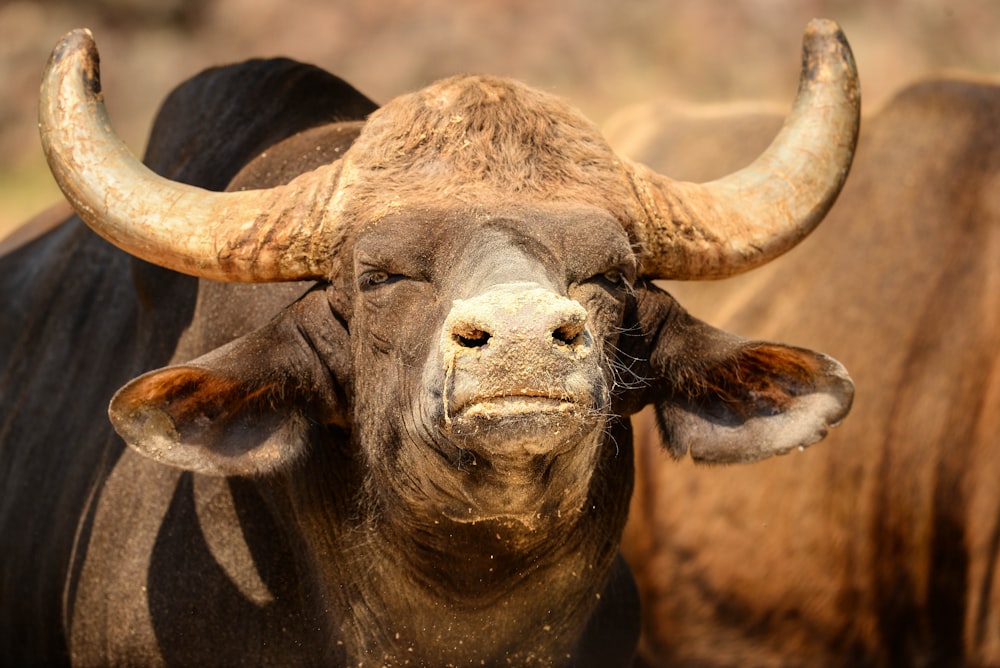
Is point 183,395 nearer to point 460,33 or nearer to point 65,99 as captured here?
point 65,99

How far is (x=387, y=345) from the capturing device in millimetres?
3846

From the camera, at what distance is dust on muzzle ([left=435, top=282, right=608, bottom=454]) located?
3207 millimetres

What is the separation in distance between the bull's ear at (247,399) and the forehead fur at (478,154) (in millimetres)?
401

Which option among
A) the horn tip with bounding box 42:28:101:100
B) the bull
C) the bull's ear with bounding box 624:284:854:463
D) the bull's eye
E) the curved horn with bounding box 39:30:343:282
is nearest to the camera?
the bull

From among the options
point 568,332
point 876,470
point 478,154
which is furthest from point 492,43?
point 568,332

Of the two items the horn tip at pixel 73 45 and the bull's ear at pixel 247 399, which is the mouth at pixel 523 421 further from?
the horn tip at pixel 73 45

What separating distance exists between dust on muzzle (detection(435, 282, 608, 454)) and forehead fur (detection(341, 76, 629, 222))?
612 millimetres

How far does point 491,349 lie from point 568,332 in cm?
19

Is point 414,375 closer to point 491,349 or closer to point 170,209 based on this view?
point 491,349

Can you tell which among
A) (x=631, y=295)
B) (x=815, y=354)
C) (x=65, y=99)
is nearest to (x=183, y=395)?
(x=65, y=99)

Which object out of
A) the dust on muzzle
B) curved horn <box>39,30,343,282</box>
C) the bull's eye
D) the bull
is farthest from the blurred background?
the dust on muzzle

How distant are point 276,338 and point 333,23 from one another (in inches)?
654

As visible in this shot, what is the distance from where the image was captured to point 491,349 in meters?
3.21

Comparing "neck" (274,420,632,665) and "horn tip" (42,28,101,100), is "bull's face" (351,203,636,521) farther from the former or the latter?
"horn tip" (42,28,101,100)
